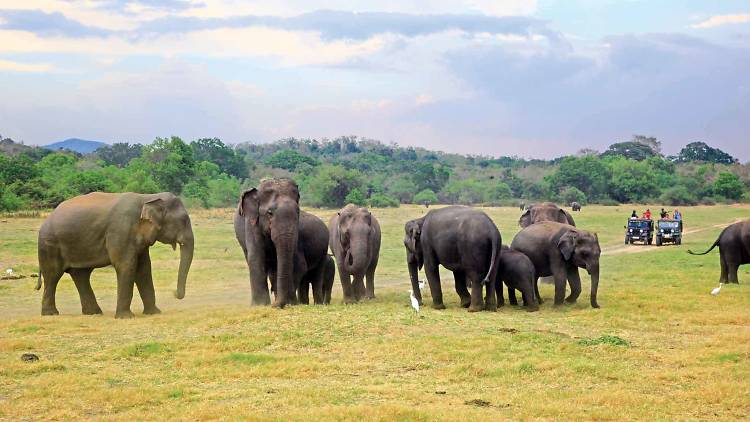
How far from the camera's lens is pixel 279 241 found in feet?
59.4

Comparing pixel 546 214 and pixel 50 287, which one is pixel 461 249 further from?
pixel 50 287

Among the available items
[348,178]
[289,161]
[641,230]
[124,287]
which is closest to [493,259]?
[124,287]

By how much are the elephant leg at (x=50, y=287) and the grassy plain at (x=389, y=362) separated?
2.23 feet

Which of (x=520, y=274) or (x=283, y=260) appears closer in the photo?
(x=283, y=260)

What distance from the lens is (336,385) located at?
38.3 ft

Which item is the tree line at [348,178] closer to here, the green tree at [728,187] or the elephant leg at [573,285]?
the green tree at [728,187]

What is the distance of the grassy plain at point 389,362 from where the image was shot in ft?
34.6

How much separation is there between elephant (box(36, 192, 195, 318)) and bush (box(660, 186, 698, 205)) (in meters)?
80.1

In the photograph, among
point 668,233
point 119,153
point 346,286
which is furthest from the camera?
point 119,153

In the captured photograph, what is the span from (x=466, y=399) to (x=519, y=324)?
18.6 ft

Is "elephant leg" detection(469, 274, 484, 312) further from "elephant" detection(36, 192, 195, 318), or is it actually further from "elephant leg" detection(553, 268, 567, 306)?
"elephant" detection(36, 192, 195, 318)

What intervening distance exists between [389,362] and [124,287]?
6.97 meters

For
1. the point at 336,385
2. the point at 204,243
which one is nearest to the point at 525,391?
the point at 336,385

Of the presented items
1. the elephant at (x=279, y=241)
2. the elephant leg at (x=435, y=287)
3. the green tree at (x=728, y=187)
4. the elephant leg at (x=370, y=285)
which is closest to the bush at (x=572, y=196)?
the green tree at (x=728, y=187)
